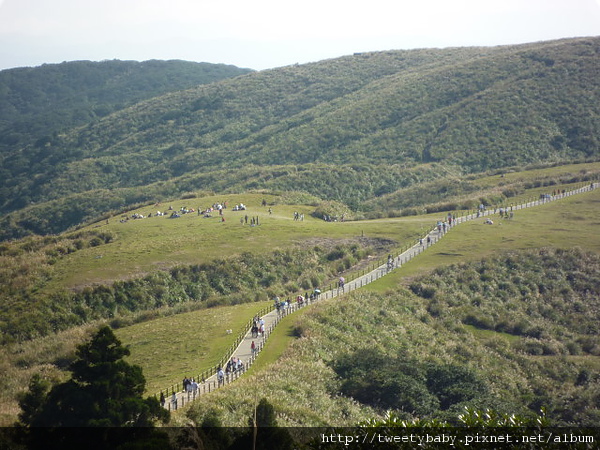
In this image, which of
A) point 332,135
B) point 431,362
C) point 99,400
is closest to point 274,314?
point 431,362

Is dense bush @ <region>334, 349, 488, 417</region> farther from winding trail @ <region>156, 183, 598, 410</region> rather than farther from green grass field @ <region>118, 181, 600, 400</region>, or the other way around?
winding trail @ <region>156, 183, 598, 410</region>

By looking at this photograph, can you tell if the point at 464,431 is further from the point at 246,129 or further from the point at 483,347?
the point at 246,129

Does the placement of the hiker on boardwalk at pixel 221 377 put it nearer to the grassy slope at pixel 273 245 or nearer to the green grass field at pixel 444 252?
the green grass field at pixel 444 252

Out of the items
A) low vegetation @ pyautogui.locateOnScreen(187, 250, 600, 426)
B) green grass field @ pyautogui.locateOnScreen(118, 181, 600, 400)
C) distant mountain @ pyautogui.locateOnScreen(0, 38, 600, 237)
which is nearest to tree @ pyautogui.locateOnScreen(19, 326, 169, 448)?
low vegetation @ pyautogui.locateOnScreen(187, 250, 600, 426)

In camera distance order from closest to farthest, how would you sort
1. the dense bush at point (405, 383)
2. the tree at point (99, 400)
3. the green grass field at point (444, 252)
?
the tree at point (99, 400), the dense bush at point (405, 383), the green grass field at point (444, 252)

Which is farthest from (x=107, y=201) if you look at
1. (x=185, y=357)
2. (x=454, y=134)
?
(x=185, y=357)

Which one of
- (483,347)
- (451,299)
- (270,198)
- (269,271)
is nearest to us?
(483,347)

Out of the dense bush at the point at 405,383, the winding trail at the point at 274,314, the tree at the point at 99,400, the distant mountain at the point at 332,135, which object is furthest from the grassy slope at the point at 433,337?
the distant mountain at the point at 332,135
